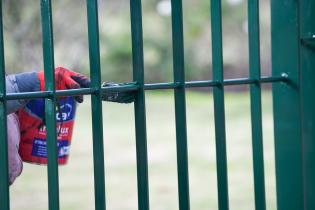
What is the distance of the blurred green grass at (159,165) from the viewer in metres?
6.99

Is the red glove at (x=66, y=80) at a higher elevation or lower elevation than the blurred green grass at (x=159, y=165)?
higher

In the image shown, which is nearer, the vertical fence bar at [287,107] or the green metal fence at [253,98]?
the green metal fence at [253,98]

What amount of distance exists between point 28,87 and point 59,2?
17.4ft

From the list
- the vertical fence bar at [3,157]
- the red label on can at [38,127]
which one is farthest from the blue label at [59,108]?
the vertical fence bar at [3,157]

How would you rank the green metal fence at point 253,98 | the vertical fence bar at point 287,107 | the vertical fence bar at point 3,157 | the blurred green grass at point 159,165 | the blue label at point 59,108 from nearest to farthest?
the vertical fence bar at point 3,157 → the green metal fence at point 253,98 → the blue label at point 59,108 → the vertical fence bar at point 287,107 → the blurred green grass at point 159,165

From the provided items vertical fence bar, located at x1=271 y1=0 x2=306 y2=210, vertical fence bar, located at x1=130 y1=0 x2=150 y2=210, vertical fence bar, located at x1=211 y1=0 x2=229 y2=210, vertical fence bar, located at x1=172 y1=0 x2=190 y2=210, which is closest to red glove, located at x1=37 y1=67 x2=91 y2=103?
vertical fence bar, located at x1=130 y1=0 x2=150 y2=210

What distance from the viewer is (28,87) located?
1312 mm

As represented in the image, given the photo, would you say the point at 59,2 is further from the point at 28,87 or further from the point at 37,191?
the point at 28,87

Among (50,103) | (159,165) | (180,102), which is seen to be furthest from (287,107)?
(159,165)

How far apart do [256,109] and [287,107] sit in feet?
0.42

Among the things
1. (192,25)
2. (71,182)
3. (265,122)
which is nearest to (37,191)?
(71,182)

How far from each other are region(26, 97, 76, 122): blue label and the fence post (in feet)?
2.07

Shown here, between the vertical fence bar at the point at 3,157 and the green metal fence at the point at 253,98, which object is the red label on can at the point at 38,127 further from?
the vertical fence bar at the point at 3,157

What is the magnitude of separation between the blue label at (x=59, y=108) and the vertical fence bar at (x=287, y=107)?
0.63 metres
